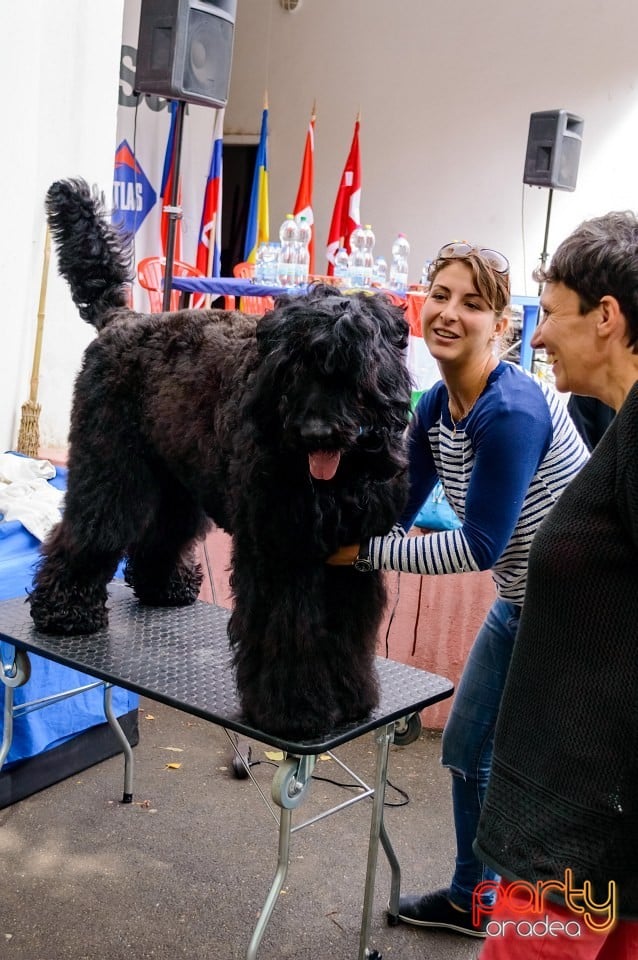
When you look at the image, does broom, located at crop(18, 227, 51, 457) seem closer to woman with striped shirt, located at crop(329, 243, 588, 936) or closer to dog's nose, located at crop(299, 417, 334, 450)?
woman with striped shirt, located at crop(329, 243, 588, 936)

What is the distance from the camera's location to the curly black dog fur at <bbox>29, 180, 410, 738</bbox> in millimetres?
1688

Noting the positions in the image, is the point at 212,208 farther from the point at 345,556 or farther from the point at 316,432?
the point at 316,432

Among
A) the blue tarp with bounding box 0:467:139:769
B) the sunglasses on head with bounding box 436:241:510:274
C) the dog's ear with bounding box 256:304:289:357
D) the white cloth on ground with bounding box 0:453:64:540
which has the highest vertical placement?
the sunglasses on head with bounding box 436:241:510:274

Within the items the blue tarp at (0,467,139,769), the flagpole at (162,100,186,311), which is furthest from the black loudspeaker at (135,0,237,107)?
the blue tarp at (0,467,139,769)

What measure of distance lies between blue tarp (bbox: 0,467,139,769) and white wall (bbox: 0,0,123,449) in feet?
5.49

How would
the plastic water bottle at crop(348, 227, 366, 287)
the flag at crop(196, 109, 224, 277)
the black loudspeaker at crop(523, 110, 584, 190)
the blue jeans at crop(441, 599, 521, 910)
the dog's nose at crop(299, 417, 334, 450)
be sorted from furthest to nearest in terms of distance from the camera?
the flag at crop(196, 109, 224, 277) → the black loudspeaker at crop(523, 110, 584, 190) → the plastic water bottle at crop(348, 227, 366, 287) → the blue jeans at crop(441, 599, 521, 910) → the dog's nose at crop(299, 417, 334, 450)

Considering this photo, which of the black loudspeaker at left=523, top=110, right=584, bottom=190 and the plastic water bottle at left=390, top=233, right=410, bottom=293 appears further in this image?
the black loudspeaker at left=523, top=110, right=584, bottom=190

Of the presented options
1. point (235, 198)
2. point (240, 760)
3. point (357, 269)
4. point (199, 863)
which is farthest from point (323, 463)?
point (235, 198)

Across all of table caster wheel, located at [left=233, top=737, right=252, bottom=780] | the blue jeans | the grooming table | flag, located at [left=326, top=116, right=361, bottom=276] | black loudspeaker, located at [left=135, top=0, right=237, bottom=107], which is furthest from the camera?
flag, located at [left=326, top=116, right=361, bottom=276]

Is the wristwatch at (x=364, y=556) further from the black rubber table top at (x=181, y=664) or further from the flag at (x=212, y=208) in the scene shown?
the flag at (x=212, y=208)

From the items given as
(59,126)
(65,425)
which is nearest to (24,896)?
(65,425)

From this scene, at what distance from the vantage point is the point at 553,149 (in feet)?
22.9

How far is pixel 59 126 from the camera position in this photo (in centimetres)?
471

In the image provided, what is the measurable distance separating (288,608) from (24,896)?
1260mm
